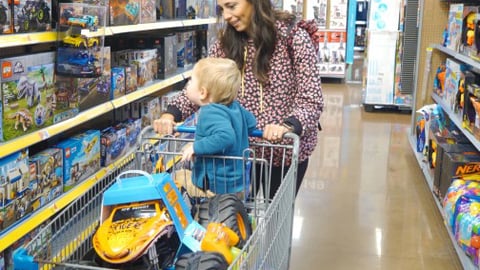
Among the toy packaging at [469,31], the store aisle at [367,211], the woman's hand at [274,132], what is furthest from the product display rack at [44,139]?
the toy packaging at [469,31]

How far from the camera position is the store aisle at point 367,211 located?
11.1ft

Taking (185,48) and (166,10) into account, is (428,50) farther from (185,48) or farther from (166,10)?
(166,10)

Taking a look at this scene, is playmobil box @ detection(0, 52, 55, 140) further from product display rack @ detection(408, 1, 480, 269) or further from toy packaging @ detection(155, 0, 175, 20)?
product display rack @ detection(408, 1, 480, 269)

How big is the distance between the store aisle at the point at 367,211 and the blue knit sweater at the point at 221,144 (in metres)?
1.42

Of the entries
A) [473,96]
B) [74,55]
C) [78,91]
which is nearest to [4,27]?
[74,55]

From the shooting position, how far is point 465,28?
409cm

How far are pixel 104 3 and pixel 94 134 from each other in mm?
735

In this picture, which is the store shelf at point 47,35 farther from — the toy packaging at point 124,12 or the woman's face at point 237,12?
the woman's face at point 237,12

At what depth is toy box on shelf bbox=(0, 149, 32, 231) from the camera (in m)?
2.40

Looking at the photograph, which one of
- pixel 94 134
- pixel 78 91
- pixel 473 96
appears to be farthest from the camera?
pixel 473 96

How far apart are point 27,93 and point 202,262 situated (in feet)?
5.15

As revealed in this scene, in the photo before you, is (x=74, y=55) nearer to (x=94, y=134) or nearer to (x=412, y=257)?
(x=94, y=134)

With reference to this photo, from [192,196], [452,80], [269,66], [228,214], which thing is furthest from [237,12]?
[452,80]

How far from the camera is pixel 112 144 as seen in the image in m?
3.48
